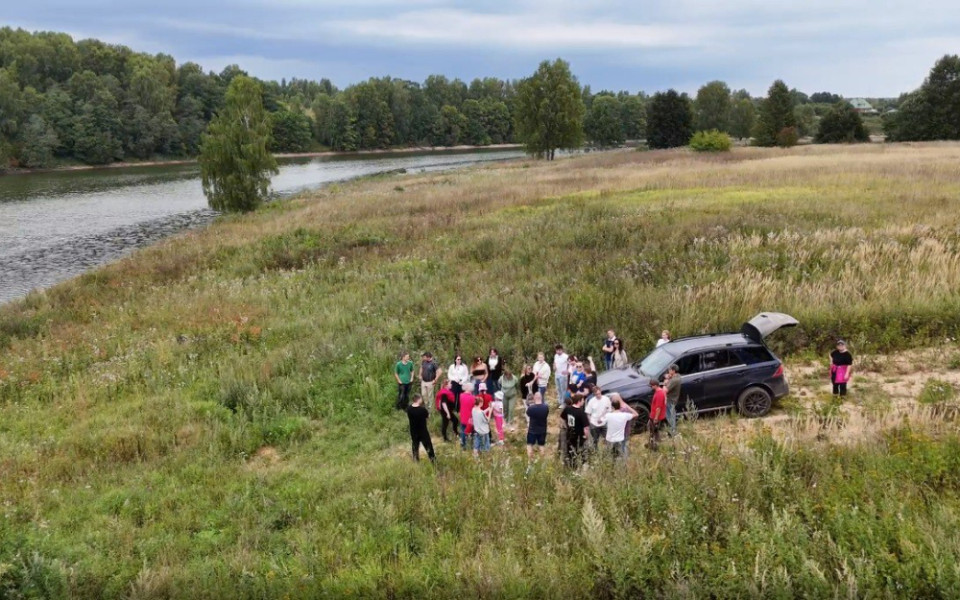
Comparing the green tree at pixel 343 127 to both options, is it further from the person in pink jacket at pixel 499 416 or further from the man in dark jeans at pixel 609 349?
the person in pink jacket at pixel 499 416

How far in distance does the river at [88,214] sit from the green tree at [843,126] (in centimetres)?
6496

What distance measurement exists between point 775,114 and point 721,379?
8353cm

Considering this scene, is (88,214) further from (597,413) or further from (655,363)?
(597,413)

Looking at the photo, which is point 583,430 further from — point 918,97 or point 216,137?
point 918,97

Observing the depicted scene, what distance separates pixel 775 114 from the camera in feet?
274

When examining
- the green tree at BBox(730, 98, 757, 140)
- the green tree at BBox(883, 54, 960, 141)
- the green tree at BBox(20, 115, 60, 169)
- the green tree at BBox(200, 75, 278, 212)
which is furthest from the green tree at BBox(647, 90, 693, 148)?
the green tree at BBox(20, 115, 60, 169)

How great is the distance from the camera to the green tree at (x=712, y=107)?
108000 millimetres

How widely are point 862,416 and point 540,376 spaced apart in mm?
6026

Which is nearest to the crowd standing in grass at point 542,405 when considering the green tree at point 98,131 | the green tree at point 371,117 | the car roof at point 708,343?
the car roof at point 708,343

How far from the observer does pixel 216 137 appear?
4675 centimetres

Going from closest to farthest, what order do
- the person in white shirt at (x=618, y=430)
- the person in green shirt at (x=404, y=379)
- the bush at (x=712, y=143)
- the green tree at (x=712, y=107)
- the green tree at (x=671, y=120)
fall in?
the person in white shirt at (x=618, y=430) < the person in green shirt at (x=404, y=379) < the bush at (x=712, y=143) < the green tree at (x=671, y=120) < the green tree at (x=712, y=107)

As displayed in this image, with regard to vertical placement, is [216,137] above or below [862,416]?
above

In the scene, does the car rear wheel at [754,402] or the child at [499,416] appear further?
the car rear wheel at [754,402]

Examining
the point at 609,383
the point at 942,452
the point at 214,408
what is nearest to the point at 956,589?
the point at 942,452
